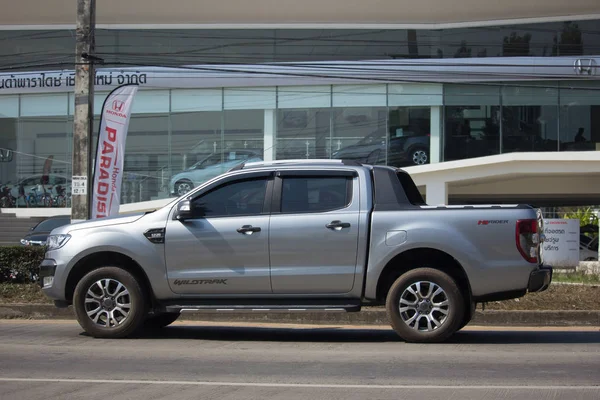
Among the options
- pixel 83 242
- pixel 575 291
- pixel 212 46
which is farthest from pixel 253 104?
pixel 83 242

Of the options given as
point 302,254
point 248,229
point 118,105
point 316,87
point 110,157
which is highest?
point 316,87

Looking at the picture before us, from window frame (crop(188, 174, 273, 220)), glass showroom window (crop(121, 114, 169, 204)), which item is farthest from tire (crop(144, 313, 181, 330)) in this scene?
glass showroom window (crop(121, 114, 169, 204))

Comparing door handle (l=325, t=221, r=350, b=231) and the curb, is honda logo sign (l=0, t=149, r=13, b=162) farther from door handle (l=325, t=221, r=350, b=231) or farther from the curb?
door handle (l=325, t=221, r=350, b=231)

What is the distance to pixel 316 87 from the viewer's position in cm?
3306

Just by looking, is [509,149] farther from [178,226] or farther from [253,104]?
[178,226]

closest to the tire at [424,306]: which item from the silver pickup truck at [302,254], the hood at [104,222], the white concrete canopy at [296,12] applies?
the silver pickup truck at [302,254]

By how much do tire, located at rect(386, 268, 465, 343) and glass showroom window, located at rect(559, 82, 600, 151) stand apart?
2484cm

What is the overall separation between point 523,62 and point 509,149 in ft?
11.2

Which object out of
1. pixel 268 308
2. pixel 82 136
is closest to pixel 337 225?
pixel 268 308

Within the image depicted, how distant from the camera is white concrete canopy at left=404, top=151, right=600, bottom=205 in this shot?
2855 cm

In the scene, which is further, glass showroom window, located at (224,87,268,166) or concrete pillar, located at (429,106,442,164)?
glass showroom window, located at (224,87,268,166)

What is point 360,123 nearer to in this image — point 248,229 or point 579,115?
point 579,115

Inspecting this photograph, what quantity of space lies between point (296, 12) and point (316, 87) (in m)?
3.33

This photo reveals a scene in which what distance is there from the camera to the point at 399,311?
916 cm
